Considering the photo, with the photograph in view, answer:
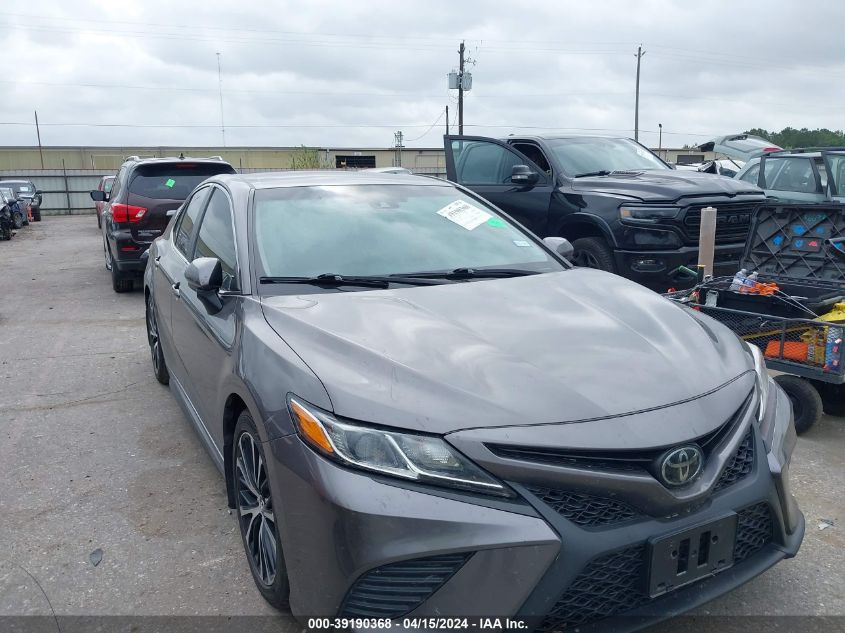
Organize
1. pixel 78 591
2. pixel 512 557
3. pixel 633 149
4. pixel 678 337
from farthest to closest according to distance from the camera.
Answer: pixel 633 149 < pixel 78 591 < pixel 678 337 < pixel 512 557

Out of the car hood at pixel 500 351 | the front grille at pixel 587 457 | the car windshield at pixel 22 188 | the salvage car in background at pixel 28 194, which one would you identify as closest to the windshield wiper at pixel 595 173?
the car hood at pixel 500 351

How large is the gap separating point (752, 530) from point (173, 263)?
11.7 feet

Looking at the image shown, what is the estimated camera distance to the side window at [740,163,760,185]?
442 inches

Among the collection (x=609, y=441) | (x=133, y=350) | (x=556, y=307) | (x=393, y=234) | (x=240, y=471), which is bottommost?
(x=133, y=350)

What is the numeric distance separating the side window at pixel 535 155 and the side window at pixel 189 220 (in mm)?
4442

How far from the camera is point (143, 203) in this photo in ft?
30.9

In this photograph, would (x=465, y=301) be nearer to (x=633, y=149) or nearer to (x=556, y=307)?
(x=556, y=307)

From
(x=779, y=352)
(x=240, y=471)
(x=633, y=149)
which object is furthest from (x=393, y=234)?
(x=633, y=149)

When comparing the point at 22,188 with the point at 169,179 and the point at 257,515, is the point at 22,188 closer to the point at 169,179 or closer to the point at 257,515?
the point at 169,179

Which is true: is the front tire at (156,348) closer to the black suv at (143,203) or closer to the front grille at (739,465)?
the black suv at (143,203)

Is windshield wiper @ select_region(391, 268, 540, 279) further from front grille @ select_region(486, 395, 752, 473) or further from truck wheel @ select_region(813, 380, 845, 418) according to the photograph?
truck wheel @ select_region(813, 380, 845, 418)

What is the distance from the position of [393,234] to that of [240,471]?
132 centimetres

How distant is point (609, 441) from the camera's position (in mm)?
2098

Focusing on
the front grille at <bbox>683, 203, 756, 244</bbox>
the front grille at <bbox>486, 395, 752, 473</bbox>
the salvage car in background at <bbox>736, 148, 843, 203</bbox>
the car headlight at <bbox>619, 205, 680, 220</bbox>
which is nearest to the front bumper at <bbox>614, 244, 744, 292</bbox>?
the front grille at <bbox>683, 203, 756, 244</bbox>
